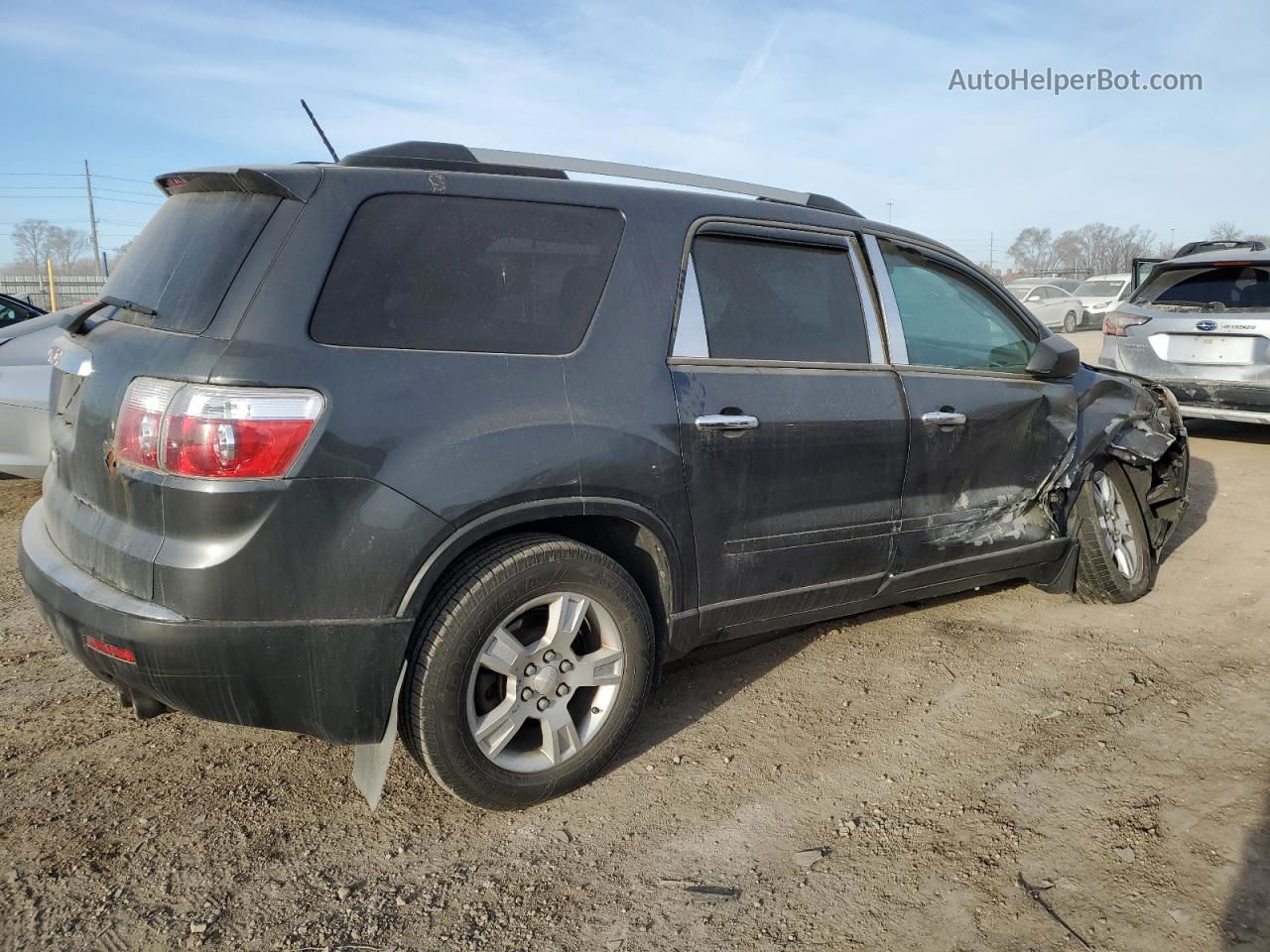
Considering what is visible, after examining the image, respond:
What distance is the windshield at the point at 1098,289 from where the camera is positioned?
27.4 meters

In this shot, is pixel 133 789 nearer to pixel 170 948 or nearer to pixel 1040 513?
pixel 170 948

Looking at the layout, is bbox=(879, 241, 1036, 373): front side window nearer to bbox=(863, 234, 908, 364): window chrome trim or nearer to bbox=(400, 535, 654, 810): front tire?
bbox=(863, 234, 908, 364): window chrome trim

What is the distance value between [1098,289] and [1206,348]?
21905 millimetres

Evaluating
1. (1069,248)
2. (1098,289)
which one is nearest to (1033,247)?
(1069,248)

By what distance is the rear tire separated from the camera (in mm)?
4578

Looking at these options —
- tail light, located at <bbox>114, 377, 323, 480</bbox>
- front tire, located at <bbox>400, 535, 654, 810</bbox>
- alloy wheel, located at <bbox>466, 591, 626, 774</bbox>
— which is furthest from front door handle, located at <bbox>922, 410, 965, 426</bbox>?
tail light, located at <bbox>114, 377, 323, 480</bbox>

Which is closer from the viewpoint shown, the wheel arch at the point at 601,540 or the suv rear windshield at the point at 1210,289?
the wheel arch at the point at 601,540

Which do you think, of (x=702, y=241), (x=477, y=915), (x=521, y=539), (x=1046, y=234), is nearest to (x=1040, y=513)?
(x=702, y=241)

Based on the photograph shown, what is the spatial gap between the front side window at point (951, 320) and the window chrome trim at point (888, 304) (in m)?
0.03

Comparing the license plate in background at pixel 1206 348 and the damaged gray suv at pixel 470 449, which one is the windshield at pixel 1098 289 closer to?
the license plate in background at pixel 1206 348

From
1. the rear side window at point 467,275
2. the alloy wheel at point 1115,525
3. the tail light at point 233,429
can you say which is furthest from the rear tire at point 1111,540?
the tail light at point 233,429

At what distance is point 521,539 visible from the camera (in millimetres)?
2775

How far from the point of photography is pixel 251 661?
2457 mm

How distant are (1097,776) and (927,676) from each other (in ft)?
2.83
